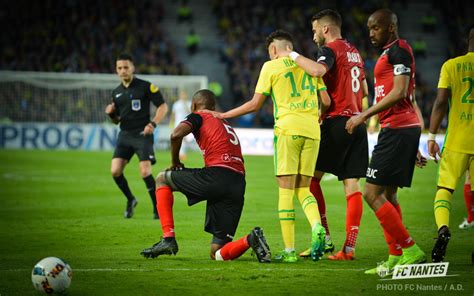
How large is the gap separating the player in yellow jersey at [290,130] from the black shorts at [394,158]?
89 centimetres

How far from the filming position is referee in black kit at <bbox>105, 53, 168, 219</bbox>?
13441 mm

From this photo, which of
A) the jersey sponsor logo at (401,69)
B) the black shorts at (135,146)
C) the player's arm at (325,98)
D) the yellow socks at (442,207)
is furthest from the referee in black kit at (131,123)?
the jersey sponsor logo at (401,69)

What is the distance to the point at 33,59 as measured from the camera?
119 feet

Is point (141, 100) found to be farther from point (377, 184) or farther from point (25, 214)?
point (377, 184)

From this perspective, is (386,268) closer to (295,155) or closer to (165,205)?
(295,155)

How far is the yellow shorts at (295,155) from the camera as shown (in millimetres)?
8641

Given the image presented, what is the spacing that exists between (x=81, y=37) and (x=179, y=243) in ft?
93.7

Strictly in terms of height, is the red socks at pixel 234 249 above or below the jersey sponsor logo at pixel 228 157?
below

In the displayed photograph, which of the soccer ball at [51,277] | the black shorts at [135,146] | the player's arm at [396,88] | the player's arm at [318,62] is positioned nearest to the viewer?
the soccer ball at [51,277]

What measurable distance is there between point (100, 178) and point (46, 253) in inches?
442

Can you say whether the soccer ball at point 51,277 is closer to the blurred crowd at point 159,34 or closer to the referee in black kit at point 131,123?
the referee in black kit at point 131,123

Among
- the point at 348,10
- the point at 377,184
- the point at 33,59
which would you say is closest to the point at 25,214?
the point at 377,184

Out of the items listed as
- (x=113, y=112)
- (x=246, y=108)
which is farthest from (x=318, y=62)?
(x=113, y=112)

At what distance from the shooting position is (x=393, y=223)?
788 cm
